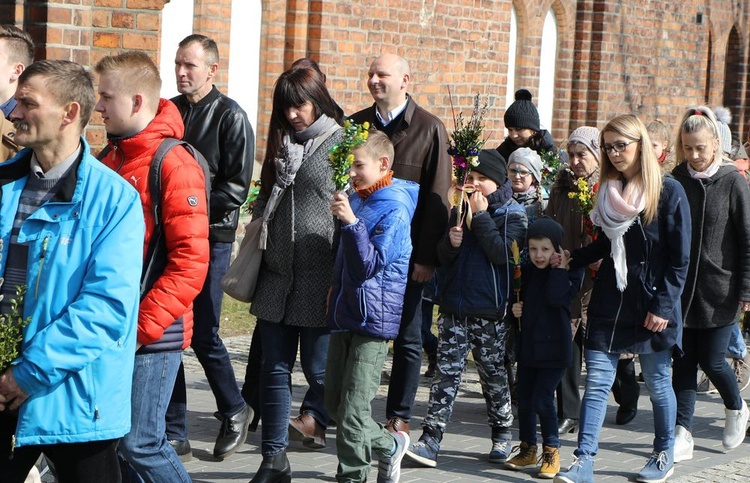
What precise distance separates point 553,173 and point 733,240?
1.33m

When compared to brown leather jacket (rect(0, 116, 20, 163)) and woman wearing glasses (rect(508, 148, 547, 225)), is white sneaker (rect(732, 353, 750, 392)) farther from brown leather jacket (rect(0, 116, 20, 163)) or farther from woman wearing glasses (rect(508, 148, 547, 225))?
brown leather jacket (rect(0, 116, 20, 163))

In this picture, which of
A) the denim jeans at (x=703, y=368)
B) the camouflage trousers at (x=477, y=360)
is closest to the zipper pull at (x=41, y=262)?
the camouflage trousers at (x=477, y=360)

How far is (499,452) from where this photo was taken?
6.99 meters

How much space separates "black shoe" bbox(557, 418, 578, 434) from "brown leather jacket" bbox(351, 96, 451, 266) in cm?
146

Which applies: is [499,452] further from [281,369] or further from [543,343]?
[281,369]

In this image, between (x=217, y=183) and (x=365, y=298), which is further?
(x=217, y=183)

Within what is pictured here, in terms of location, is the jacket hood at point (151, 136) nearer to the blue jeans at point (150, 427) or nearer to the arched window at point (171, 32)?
the blue jeans at point (150, 427)

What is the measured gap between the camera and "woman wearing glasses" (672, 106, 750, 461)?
7.42 metres

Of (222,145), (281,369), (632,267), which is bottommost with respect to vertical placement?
(281,369)

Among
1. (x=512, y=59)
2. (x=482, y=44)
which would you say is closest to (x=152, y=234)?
(x=482, y=44)

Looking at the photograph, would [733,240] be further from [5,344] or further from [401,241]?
[5,344]

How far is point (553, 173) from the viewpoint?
27.3ft

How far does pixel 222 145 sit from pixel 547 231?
1824 mm

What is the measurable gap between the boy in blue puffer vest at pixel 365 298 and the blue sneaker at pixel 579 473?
0.94 metres
